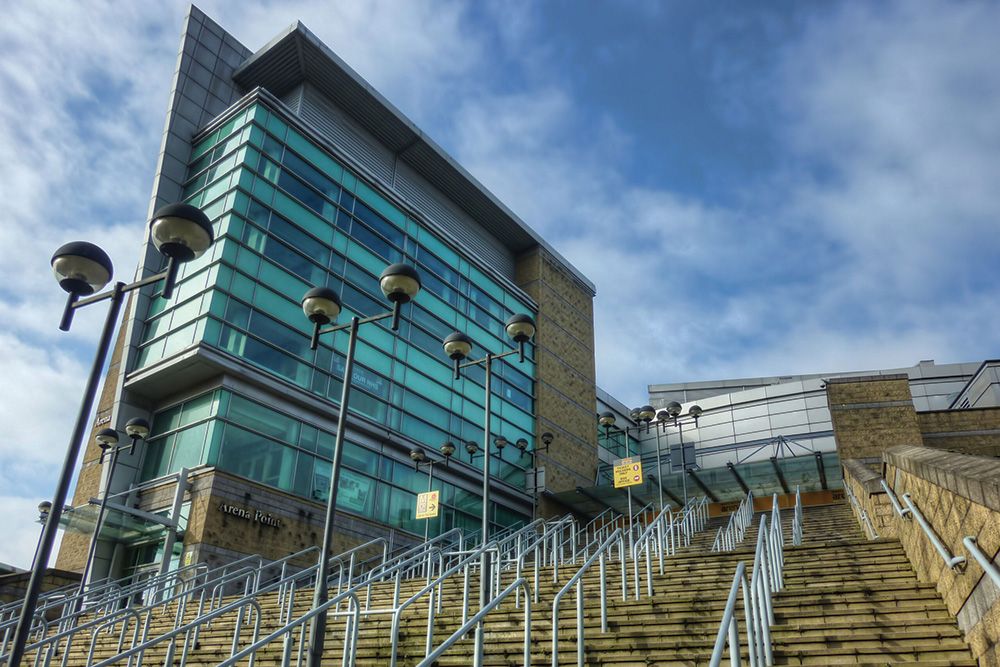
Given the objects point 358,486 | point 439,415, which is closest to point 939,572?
point 358,486

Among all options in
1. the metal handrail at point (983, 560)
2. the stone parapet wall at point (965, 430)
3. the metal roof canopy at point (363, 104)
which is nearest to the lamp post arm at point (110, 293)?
the metal handrail at point (983, 560)

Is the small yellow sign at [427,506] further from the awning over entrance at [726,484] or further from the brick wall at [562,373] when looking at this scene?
the brick wall at [562,373]

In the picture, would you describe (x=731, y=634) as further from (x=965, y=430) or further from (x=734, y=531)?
(x=965, y=430)

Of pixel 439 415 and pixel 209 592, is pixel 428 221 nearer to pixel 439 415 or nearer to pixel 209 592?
pixel 439 415

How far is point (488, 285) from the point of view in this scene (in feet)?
112

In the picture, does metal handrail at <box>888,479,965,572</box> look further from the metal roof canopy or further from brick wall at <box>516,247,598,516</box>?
the metal roof canopy

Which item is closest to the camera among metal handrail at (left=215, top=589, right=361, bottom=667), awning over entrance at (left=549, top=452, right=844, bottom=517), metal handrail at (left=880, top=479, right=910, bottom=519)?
metal handrail at (left=215, top=589, right=361, bottom=667)

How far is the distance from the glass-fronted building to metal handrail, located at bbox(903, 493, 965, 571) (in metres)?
16.9

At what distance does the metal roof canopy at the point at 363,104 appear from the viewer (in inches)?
1082

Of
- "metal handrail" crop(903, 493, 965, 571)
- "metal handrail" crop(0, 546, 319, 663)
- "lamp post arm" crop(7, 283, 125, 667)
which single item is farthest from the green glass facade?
"metal handrail" crop(903, 493, 965, 571)

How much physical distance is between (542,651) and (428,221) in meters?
25.0

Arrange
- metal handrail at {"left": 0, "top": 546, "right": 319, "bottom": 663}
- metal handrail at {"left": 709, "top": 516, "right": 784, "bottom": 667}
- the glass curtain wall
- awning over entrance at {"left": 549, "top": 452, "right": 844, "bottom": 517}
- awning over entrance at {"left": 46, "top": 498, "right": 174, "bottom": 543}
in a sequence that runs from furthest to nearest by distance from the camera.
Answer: awning over entrance at {"left": 549, "top": 452, "right": 844, "bottom": 517} < the glass curtain wall < awning over entrance at {"left": 46, "top": 498, "right": 174, "bottom": 543} < metal handrail at {"left": 0, "top": 546, "right": 319, "bottom": 663} < metal handrail at {"left": 709, "top": 516, "right": 784, "bottom": 667}

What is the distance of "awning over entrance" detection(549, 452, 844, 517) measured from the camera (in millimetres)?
26906

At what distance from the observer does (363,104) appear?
2958 cm
